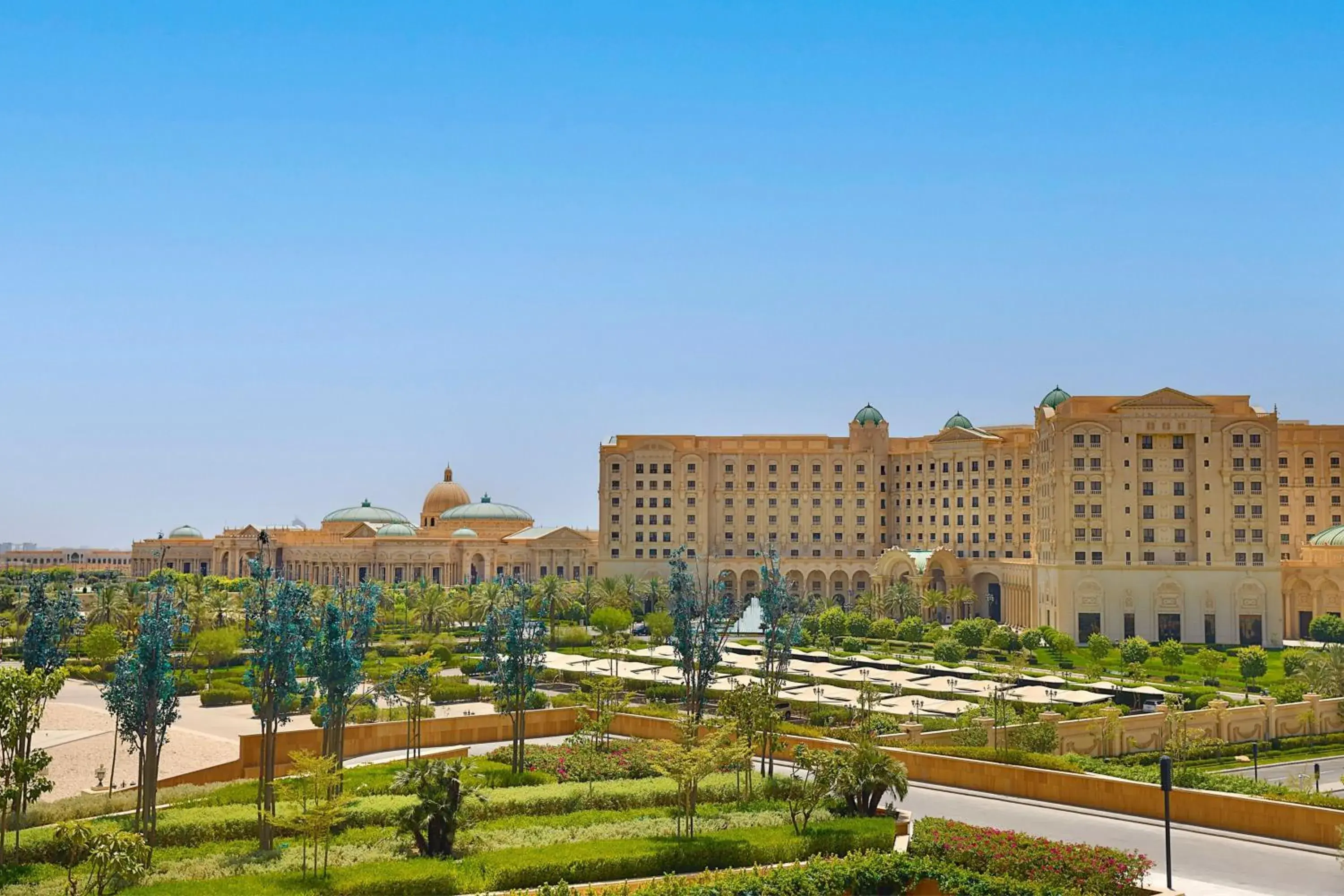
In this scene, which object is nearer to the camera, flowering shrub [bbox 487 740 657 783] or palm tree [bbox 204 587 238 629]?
flowering shrub [bbox 487 740 657 783]

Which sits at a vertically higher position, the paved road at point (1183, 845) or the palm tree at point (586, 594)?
the palm tree at point (586, 594)

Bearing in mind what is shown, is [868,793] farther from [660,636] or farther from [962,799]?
[660,636]

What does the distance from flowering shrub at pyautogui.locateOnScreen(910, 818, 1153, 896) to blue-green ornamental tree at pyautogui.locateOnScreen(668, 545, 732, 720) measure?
12392 mm

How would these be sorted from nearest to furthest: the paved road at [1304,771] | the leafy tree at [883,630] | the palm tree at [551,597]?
the paved road at [1304,771] < the leafy tree at [883,630] < the palm tree at [551,597]

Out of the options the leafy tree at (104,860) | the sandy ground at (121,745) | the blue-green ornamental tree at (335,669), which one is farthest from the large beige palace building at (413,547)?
the leafy tree at (104,860)

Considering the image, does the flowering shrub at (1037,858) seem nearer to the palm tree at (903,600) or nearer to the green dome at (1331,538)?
the palm tree at (903,600)

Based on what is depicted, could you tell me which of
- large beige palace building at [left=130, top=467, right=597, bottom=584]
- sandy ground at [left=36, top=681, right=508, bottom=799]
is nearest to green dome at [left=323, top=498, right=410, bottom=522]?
large beige palace building at [left=130, top=467, right=597, bottom=584]

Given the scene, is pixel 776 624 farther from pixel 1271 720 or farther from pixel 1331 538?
pixel 1331 538

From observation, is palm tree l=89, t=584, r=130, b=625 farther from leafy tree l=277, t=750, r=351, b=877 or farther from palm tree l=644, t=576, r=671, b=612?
leafy tree l=277, t=750, r=351, b=877

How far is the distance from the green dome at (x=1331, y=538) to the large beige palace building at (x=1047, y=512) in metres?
0.25

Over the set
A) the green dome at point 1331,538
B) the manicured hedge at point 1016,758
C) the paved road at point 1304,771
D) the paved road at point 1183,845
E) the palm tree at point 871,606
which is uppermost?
the green dome at point 1331,538

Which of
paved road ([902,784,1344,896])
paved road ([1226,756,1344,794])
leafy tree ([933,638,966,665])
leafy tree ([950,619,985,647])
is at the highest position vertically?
leafy tree ([950,619,985,647])

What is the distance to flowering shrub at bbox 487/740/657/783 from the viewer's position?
35812mm

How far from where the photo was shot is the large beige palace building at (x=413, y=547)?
13988 centimetres
